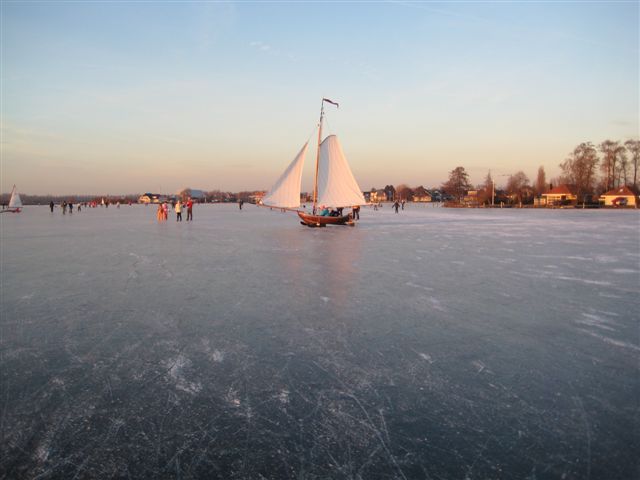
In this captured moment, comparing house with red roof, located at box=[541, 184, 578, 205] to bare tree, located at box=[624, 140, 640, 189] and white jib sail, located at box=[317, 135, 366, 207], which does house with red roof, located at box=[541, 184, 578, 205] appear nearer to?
bare tree, located at box=[624, 140, 640, 189]

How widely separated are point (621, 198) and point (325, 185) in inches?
2747

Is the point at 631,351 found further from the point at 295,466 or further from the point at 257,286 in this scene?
the point at 257,286

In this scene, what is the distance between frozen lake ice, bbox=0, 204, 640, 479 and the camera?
257 cm

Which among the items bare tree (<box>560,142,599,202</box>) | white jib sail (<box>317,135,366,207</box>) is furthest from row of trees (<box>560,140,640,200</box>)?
white jib sail (<box>317,135,366,207</box>)

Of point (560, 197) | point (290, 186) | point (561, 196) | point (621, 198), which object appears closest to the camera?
point (290, 186)

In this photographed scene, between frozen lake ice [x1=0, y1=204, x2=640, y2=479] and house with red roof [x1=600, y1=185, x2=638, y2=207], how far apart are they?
78.6 metres

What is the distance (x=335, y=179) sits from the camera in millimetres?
26016

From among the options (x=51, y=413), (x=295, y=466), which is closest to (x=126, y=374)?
(x=51, y=413)

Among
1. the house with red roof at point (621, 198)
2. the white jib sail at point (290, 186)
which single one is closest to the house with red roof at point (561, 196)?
the house with red roof at point (621, 198)

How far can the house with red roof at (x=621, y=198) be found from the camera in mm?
70375

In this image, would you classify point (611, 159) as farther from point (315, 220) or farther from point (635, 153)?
point (315, 220)

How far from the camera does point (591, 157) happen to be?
7538 cm

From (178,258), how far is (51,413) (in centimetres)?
859

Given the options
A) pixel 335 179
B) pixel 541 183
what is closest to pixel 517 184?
pixel 541 183
